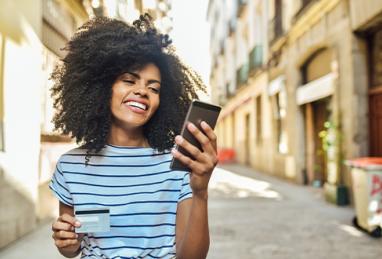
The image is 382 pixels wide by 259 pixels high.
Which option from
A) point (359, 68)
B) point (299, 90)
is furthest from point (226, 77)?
point (359, 68)

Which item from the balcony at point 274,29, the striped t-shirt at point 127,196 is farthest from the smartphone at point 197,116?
the balcony at point 274,29

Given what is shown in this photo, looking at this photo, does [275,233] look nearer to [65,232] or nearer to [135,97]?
[135,97]

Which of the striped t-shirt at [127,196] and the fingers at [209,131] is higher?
the fingers at [209,131]

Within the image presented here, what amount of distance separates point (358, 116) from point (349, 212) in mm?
2028

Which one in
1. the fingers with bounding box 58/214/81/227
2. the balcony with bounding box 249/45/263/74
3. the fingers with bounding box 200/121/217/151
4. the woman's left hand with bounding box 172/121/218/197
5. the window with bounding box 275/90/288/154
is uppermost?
the balcony with bounding box 249/45/263/74

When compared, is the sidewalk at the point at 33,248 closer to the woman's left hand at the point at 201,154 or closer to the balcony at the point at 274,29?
the woman's left hand at the point at 201,154

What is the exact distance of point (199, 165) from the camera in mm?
1452

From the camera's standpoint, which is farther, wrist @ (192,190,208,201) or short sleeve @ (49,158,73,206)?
short sleeve @ (49,158,73,206)

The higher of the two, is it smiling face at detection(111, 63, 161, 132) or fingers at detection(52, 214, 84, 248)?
smiling face at detection(111, 63, 161, 132)

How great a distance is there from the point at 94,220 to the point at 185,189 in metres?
0.34

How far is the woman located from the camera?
5.27 feet

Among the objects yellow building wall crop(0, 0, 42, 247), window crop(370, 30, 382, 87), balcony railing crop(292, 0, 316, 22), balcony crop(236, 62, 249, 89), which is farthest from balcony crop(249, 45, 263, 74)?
yellow building wall crop(0, 0, 42, 247)

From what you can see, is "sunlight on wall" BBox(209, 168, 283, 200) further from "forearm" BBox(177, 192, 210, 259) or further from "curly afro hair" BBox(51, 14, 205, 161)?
"forearm" BBox(177, 192, 210, 259)

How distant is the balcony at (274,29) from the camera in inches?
641
